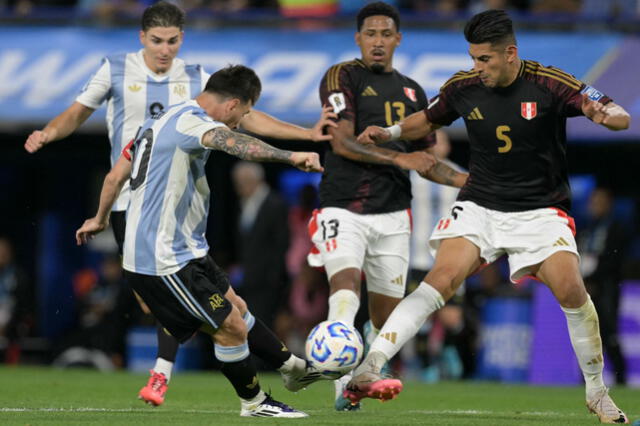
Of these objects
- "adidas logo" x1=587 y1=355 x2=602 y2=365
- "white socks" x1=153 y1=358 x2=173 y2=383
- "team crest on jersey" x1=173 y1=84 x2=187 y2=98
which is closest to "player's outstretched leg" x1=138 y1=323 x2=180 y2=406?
"white socks" x1=153 y1=358 x2=173 y2=383

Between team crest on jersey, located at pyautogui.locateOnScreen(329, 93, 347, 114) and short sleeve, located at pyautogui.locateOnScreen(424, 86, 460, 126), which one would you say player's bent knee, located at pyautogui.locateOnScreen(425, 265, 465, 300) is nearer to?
short sleeve, located at pyautogui.locateOnScreen(424, 86, 460, 126)

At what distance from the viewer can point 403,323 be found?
8.63 m

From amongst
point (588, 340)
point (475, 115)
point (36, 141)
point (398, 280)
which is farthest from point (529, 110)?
point (36, 141)

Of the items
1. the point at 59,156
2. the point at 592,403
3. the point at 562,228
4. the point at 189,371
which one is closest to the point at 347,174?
the point at 562,228

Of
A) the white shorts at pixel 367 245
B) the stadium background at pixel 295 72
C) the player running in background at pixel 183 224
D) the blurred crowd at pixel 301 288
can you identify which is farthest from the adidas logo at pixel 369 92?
the stadium background at pixel 295 72

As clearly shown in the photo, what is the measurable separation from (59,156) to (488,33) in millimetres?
11429

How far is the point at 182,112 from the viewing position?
8305mm

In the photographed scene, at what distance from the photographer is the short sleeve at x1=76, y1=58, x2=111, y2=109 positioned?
10.2m

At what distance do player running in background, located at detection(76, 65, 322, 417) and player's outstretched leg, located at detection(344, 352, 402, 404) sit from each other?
0.63 metres

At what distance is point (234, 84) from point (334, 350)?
1.75 metres

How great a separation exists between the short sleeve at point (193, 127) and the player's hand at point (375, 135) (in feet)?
4.64

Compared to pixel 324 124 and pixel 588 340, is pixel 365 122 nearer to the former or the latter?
pixel 324 124

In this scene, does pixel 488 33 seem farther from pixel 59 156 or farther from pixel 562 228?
pixel 59 156

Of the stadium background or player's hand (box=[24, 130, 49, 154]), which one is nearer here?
player's hand (box=[24, 130, 49, 154])
